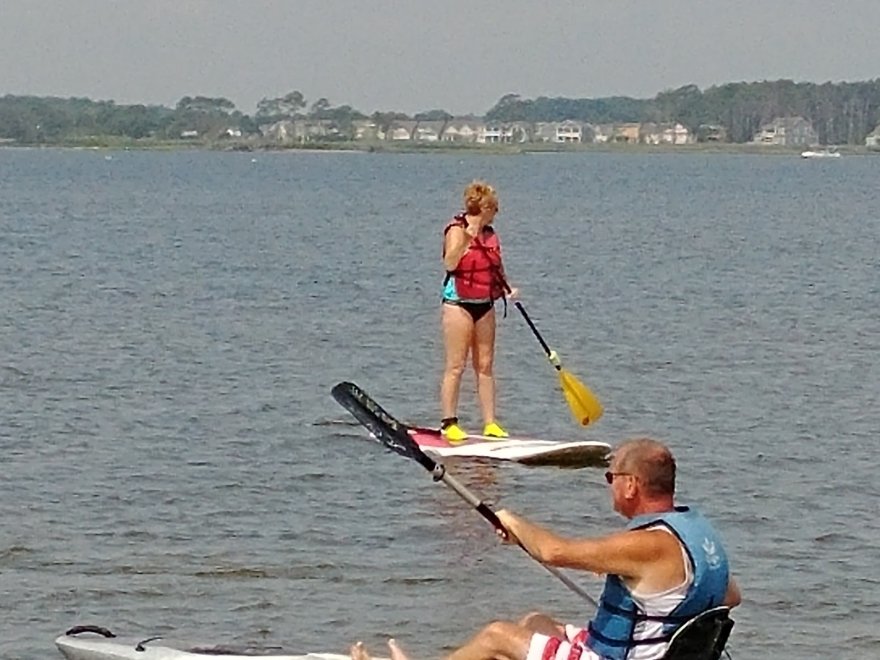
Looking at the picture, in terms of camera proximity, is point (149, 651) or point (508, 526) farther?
point (149, 651)

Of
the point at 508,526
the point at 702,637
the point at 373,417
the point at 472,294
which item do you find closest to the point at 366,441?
the point at 472,294

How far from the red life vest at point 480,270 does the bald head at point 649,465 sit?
267 inches

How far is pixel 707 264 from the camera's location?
1512 inches

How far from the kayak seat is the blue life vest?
29 millimetres

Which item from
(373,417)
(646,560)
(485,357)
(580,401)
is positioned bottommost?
(580,401)

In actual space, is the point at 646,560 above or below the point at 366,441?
above

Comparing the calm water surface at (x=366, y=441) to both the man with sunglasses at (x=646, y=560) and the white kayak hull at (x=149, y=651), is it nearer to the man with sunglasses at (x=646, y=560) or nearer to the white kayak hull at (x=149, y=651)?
the white kayak hull at (x=149, y=651)

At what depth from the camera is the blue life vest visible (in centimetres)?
643

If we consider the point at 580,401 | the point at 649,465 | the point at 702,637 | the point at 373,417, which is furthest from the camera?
the point at 580,401

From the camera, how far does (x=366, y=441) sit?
15219 millimetres

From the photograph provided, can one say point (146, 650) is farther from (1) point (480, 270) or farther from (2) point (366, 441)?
(2) point (366, 441)

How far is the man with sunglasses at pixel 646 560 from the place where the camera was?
6383 millimetres

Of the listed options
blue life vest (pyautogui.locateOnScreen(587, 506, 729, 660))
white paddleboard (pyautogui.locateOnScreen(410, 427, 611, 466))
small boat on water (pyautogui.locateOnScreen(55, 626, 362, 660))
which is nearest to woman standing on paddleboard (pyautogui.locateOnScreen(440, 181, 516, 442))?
white paddleboard (pyautogui.locateOnScreen(410, 427, 611, 466))

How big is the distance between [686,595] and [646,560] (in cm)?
20
